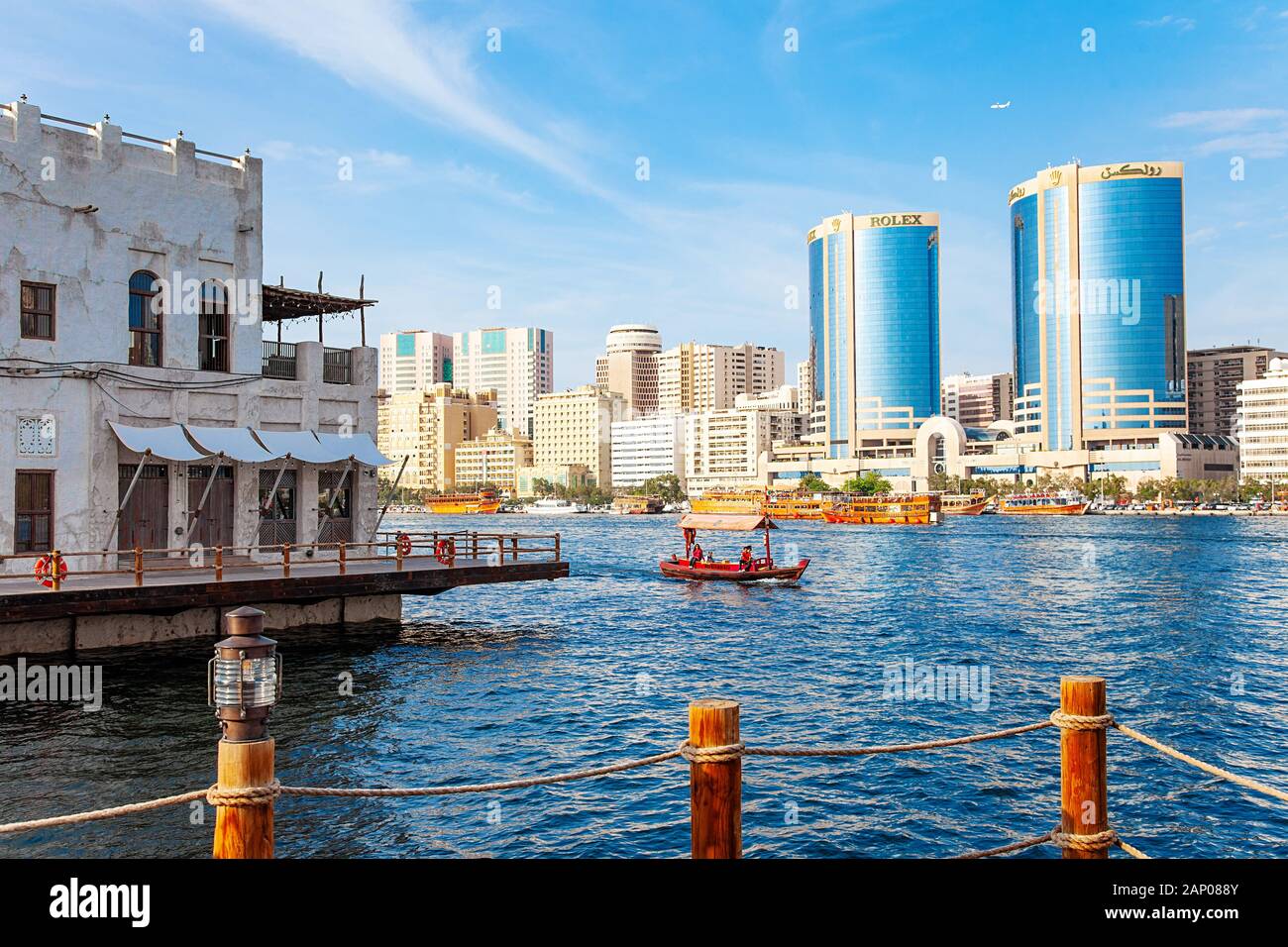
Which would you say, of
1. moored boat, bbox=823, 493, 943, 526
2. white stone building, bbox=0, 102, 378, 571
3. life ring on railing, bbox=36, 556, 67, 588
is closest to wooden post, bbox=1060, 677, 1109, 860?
life ring on railing, bbox=36, 556, 67, 588

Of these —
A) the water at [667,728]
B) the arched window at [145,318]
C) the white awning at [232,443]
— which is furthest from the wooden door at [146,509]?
the water at [667,728]

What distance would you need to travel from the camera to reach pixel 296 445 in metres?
33.6

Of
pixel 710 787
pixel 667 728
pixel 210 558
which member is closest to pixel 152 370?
pixel 210 558

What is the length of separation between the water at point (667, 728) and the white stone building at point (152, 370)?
512 cm

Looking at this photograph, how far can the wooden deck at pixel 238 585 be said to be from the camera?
24156 mm

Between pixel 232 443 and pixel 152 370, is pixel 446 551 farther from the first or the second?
pixel 152 370

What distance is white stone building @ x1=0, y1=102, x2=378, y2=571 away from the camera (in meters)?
28.7

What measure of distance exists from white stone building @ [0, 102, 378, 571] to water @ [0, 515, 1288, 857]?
512 centimetres

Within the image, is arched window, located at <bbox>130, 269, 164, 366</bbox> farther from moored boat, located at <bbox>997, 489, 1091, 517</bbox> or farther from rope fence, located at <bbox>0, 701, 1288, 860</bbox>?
moored boat, located at <bbox>997, 489, 1091, 517</bbox>

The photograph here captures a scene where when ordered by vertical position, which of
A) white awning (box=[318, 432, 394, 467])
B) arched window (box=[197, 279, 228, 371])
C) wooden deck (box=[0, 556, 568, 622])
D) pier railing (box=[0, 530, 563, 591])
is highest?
arched window (box=[197, 279, 228, 371])

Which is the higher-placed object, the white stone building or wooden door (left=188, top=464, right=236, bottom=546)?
the white stone building

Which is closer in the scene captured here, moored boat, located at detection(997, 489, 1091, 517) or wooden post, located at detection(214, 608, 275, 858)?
wooden post, located at detection(214, 608, 275, 858)
